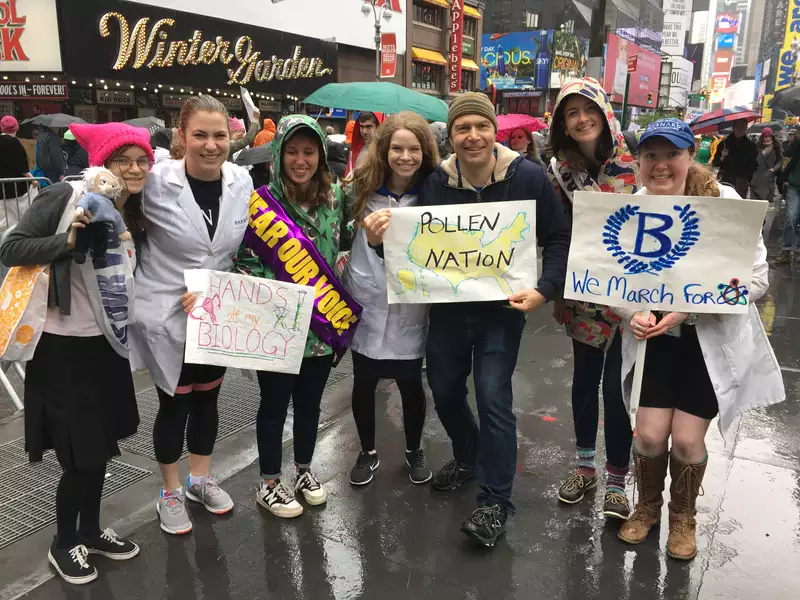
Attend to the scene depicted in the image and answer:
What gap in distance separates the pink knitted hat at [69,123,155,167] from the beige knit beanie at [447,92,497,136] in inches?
54.8

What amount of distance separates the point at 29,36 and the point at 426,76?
2931 cm

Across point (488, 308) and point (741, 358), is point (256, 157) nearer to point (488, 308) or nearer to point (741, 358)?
point (488, 308)

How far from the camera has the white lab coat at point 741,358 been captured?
8.93ft

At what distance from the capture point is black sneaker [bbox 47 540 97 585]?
273 centimetres

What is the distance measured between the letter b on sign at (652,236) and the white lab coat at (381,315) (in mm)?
1117

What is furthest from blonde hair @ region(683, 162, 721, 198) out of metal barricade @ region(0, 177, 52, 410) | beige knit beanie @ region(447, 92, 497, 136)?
metal barricade @ region(0, 177, 52, 410)

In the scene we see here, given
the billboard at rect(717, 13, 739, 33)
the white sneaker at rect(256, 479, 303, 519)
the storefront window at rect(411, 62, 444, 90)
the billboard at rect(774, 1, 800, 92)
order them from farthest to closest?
1. the billboard at rect(717, 13, 739, 33)
2. the billboard at rect(774, 1, 800, 92)
3. the storefront window at rect(411, 62, 444, 90)
4. the white sneaker at rect(256, 479, 303, 519)

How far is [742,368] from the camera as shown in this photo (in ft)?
8.96

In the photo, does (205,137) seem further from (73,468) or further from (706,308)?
(706,308)

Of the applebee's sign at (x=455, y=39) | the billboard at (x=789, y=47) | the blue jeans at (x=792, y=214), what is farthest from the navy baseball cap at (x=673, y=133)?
the billboard at (x=789, y=47)

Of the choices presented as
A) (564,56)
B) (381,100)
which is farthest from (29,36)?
(564,56)

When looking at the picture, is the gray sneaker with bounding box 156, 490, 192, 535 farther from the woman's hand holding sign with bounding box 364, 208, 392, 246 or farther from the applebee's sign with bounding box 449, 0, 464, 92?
the applebee's sign with bounding box 449, 0, 464, 92

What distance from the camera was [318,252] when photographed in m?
3.16

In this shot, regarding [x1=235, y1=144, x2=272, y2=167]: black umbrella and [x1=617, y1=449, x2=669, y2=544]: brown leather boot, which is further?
[x1=235, y1=144, x2=272, y2=167]: black umbrella
